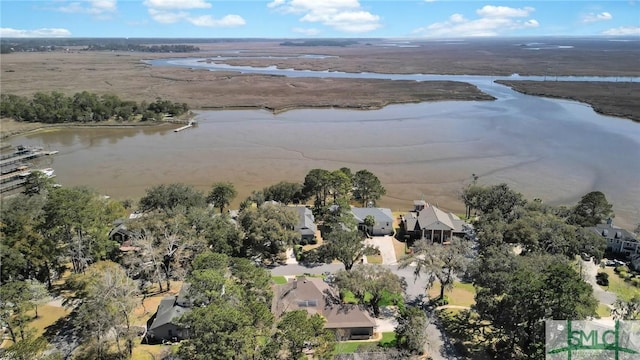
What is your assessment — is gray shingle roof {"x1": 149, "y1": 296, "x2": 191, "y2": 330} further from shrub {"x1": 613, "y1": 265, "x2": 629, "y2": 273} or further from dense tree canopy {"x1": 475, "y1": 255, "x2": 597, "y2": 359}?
shrub {"x1": 613, "y1": 265, "x2": 629, "y2": 273}

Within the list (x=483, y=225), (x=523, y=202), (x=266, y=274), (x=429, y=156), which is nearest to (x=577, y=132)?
(x=429, y=156)

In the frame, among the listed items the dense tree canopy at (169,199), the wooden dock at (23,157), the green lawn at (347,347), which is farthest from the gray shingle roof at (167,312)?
the wooden dock at (23,157)

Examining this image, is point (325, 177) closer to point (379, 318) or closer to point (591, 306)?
point (379, 318)

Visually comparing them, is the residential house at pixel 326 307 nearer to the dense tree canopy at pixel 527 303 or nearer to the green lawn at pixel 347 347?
the green lawn at pixel 347 347

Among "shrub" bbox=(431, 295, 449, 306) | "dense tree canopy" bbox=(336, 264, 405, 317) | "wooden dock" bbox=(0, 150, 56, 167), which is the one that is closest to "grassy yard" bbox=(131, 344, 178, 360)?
"dense tree canopy" bbox=(336, 264, 405, 317)

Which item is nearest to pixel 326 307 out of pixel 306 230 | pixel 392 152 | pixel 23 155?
pixel 306 230
